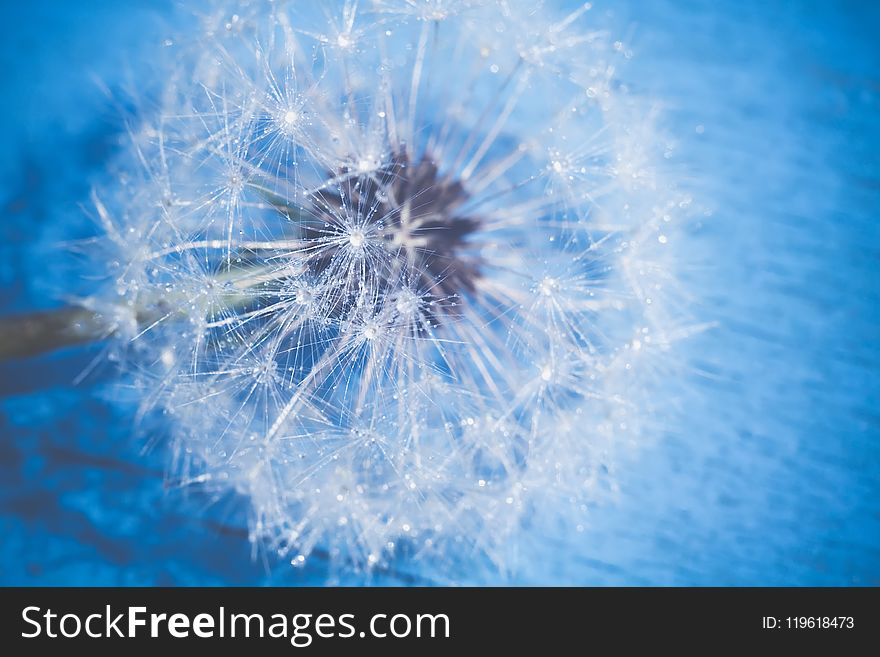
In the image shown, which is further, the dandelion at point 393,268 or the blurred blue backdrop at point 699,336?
the blurred blue backdrop at point 699,336

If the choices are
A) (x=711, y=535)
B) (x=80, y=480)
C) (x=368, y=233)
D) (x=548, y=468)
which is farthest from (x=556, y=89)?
(x=80, y=480)

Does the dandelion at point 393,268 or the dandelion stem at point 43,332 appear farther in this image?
the dandelion stem at point 43,332

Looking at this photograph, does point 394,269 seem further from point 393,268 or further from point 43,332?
point 43,332

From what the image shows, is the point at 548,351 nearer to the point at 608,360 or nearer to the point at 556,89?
the point at 608,360

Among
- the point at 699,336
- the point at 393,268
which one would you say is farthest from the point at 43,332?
Result: the point at 699,336

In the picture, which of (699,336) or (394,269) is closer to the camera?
(394,269)
